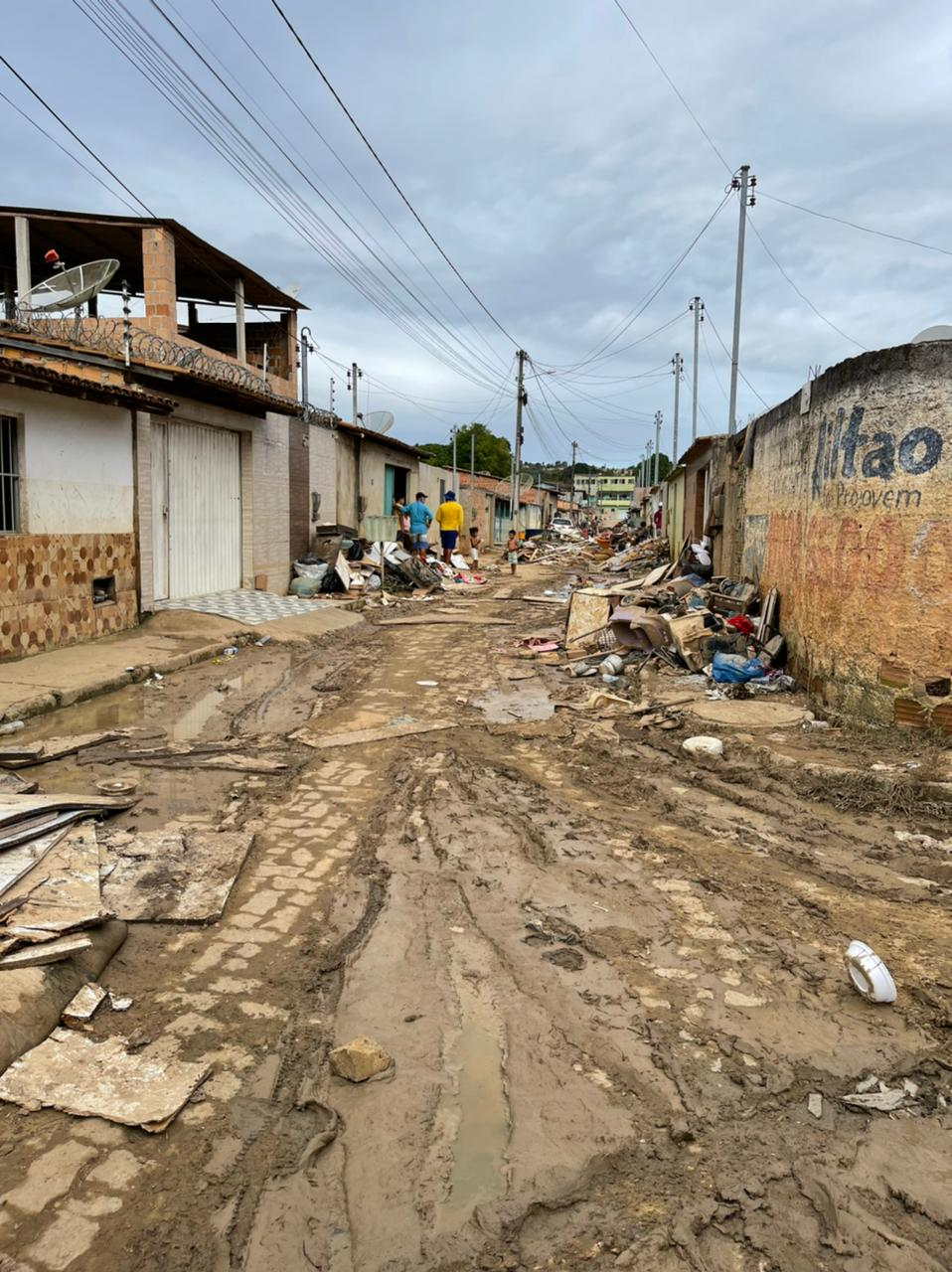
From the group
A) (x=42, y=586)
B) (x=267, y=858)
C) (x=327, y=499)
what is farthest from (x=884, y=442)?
(x=327, y=499)

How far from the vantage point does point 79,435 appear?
9195 millimetres

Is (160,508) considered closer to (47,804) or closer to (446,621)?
(446,621)

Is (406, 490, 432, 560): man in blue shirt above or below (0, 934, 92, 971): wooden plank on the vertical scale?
above

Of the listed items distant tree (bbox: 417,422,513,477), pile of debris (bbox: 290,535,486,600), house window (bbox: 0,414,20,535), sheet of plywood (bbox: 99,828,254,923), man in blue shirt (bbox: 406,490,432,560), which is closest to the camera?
sheet of plywood (bbox: 99,828,254,923)

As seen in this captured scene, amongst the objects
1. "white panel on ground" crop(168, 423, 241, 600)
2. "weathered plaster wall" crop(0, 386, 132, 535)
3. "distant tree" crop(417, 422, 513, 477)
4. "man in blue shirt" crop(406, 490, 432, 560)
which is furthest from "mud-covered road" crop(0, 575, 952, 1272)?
"distant tree" crop(417, 422, 513, 477)

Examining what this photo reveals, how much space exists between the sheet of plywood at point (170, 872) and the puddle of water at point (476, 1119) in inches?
53.8

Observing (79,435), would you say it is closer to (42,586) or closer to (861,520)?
(42,586)

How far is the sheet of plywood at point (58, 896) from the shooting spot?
10.3ft

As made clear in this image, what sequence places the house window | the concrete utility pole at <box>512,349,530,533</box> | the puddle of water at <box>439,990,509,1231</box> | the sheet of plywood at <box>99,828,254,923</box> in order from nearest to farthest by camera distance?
the puddle of water at <box>439,990,509,1231</box>
the sheet of plywood at <box>99,828,254,923</box>
the house window
the concrete utility pole at <box>512,349,530,533</box>

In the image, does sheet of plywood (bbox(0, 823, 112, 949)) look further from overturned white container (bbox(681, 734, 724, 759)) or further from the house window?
the house window

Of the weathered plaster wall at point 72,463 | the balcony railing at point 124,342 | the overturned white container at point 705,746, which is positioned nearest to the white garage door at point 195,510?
the balcony railing at point 124,342

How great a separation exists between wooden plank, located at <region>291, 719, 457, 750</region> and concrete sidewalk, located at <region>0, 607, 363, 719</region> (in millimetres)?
2142

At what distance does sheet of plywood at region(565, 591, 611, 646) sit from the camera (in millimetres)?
10680

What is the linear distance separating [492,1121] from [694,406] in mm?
30060
